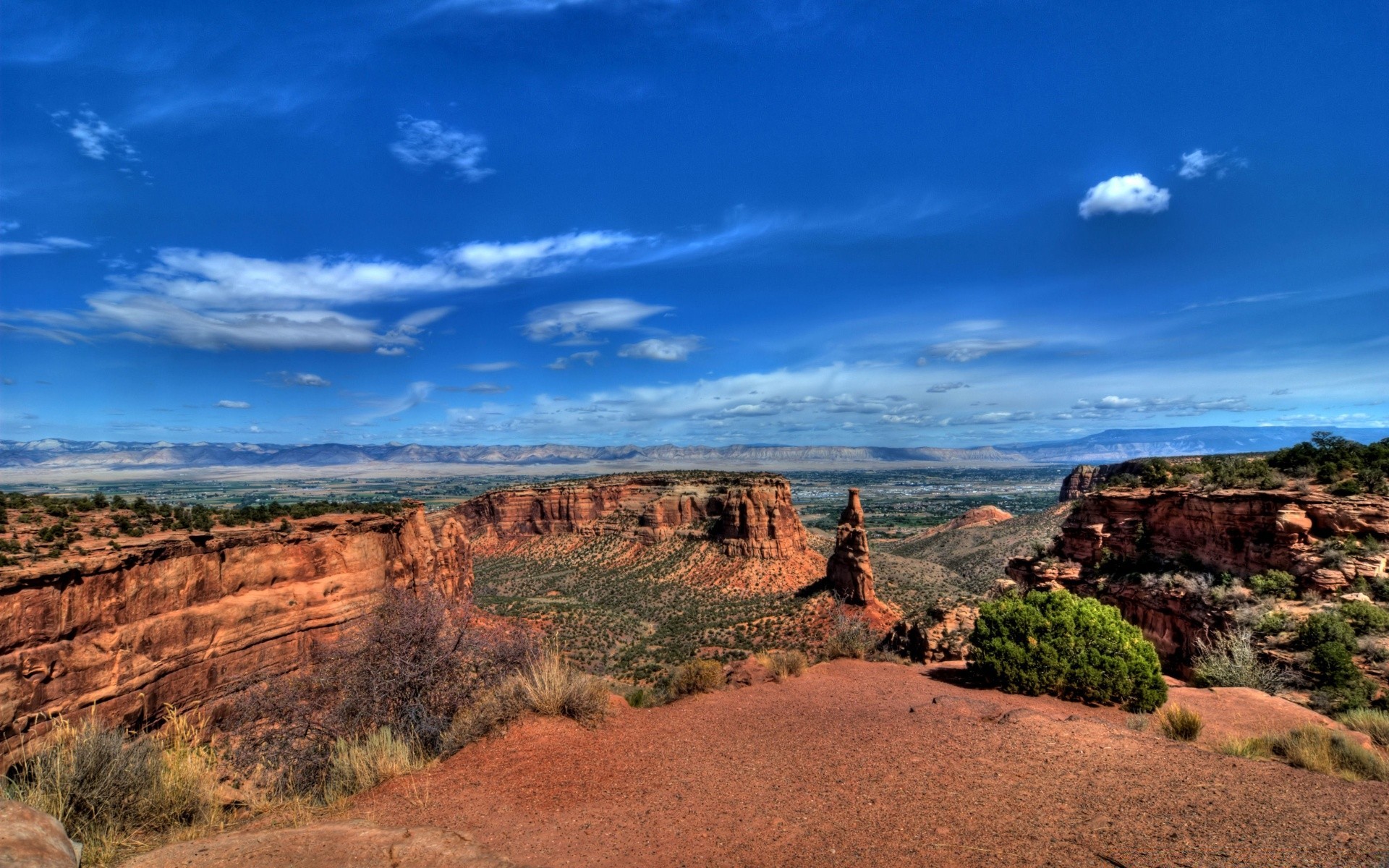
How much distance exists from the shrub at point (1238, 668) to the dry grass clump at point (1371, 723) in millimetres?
2529

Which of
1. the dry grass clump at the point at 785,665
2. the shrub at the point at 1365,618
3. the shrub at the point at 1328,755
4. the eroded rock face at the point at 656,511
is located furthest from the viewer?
the eroded rock face at the point at 656,511

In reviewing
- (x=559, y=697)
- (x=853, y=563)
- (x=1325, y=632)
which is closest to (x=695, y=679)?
(x=559, y=697)

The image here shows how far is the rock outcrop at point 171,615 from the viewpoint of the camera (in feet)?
38.1

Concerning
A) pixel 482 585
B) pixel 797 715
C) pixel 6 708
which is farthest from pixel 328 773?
pixel 482 585

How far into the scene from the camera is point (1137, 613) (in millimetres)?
21453

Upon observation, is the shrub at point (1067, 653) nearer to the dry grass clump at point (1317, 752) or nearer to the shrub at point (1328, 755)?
the dry grass clump at point (1317, 752)

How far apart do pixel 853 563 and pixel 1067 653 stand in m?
21.9

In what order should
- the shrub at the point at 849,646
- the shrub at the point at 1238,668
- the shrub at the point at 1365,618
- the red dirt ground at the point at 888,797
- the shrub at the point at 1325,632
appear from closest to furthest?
1. the red dirt ground at the point at 888,797
2. the shrub at the point at 1325,632
3. the shrub at the point at 1238,668
4. the shrub at the point at 1365,618
5. the shrub at the point at 849,646

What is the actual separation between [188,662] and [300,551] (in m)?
4.26

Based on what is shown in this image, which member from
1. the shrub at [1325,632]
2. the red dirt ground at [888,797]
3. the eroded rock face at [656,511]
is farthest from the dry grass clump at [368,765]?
the eroded rock face at [656,511]

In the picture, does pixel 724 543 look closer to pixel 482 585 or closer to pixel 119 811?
pixel 482 585

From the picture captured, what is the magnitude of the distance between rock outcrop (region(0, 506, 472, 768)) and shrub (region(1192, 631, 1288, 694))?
24141mm

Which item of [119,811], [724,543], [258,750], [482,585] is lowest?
[482,585]

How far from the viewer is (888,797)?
7.55 m
